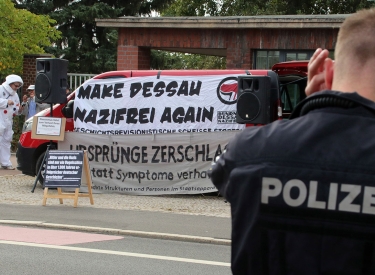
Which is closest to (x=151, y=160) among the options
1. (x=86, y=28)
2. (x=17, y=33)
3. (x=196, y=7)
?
(x=17, y=33)

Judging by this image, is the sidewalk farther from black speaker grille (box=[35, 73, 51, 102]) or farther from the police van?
black speaker grille (box=[35, 73, 51, 102])

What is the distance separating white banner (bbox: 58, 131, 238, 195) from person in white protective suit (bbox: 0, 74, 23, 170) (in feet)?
9.56

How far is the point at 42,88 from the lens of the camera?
1329cm

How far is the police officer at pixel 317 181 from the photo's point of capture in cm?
176

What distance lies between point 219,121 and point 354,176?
11.1 metres

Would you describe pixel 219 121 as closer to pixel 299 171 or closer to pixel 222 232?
pixel 222 232

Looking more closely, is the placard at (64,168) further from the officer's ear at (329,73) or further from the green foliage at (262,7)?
the green foliage at (262,7)

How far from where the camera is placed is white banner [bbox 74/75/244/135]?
1281 centimetres

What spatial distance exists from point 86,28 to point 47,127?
21375mm

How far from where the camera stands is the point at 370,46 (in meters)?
1.83

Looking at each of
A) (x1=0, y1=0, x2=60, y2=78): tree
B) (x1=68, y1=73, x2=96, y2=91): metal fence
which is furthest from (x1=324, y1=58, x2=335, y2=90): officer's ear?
(x1=0, y1=0, x2=60, y2=78): tree

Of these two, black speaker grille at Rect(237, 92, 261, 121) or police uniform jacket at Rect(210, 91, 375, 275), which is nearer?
police uniform jacket at Rect(210, 91, 375, 275)

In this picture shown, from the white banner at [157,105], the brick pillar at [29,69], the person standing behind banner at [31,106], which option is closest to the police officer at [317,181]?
the white banner at [157,105]

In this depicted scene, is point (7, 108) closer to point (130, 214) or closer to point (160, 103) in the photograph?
point (160, 103)
